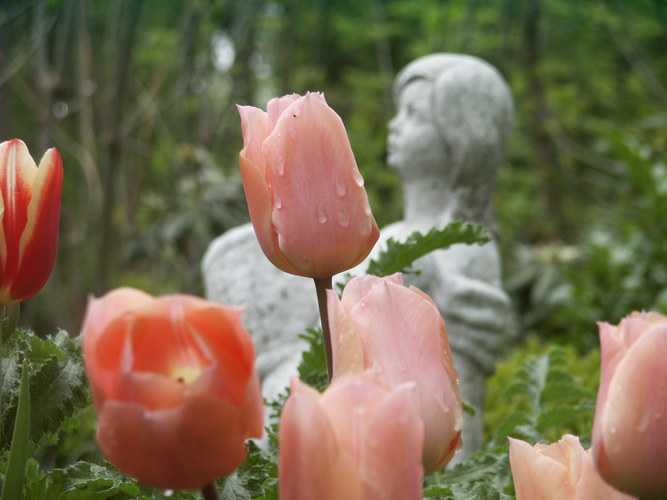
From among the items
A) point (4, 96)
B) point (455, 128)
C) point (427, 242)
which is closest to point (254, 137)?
point (427, 242)

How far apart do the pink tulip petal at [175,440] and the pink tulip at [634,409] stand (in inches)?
7.0

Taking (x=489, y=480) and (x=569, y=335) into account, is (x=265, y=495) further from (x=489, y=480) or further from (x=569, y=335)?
(x=569, y=335)

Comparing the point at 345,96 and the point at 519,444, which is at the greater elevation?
the point at 519,444

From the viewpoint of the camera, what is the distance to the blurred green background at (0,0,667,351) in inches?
153

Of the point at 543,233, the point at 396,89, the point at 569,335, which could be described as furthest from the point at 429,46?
the point at 396,89

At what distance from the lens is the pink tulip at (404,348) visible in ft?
1.54

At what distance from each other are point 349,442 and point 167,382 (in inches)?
3.5

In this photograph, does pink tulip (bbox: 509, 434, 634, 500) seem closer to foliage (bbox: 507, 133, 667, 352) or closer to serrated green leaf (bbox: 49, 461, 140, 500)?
serrated green leaf (bbox: 49, 461, 140, 500)

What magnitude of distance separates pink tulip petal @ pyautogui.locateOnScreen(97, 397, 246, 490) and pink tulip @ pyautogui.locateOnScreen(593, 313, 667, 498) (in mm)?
179

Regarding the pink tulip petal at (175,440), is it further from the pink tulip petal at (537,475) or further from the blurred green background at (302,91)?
the blurred green background at (302,91)

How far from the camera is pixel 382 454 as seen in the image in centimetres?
39

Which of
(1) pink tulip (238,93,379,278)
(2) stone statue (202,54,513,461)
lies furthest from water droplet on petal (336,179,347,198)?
(2) stone statue (202,54,513,461)

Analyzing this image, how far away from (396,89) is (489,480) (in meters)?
1.39

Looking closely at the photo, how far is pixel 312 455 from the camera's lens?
384 millimetres
